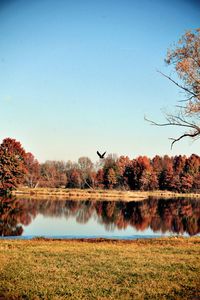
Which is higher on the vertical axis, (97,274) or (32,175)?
(32,175)

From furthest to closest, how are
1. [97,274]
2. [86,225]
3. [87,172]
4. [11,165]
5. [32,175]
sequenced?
[87,172], [32,175], [11,165], [86,225], [97,274]

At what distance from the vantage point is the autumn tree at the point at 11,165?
66688 mm

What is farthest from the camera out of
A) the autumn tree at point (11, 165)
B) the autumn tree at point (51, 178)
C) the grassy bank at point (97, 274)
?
the autumn tree at point (51, 178)

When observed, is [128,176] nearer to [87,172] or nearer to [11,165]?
[87,172]

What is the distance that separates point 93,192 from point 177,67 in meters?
52.6

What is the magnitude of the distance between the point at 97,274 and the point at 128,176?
8817 centimetres

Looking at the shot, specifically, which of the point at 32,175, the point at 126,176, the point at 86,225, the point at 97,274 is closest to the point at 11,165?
the point at 32,175

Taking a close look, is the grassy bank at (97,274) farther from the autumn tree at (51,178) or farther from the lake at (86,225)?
the autumn tree at (51,178)

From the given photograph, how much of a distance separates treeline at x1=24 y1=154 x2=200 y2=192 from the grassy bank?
75665 mm

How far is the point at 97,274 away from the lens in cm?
930

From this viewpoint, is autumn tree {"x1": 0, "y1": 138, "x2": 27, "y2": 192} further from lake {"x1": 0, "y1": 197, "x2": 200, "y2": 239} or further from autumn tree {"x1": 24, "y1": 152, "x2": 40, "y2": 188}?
lake {"x1": 0, "y1": 197, "x2": 200, "y2": 239}

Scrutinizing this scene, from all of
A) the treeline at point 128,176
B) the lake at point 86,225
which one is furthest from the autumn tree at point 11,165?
the lake at point 86,225

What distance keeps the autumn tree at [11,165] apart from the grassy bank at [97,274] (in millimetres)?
55604

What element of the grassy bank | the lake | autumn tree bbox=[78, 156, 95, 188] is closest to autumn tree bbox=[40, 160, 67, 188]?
autumn tree bbox=[78, 156, 95, 188]
